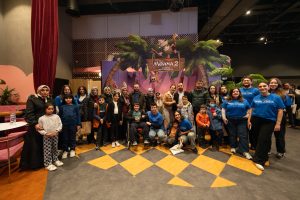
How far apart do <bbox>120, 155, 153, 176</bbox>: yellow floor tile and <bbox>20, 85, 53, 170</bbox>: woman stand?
4.70 ft

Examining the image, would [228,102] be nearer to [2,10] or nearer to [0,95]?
[0,95]

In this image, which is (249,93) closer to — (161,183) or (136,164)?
(161,183)

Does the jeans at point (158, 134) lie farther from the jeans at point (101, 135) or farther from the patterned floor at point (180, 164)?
the jeans at point (101, 135)

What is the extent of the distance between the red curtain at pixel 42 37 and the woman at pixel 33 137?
17.9 inches

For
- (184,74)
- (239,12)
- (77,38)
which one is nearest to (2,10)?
(77,38)

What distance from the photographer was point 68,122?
10.5ft

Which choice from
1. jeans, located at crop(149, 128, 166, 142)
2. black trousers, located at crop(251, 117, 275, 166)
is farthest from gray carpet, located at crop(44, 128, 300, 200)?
jeans, located at crop(149, 128, 166, 142)

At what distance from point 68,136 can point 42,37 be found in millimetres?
1969

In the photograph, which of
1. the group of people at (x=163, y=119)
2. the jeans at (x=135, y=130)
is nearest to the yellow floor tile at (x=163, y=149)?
the group of people at (x=163, y=119)

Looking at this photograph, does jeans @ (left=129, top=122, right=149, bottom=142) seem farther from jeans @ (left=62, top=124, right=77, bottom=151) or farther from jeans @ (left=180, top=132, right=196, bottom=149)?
jeans @ (left=62, top=124, right=77, bottom=151)

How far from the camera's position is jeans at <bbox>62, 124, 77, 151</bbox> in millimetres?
3230

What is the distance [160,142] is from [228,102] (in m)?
1.76

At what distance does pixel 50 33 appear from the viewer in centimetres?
315

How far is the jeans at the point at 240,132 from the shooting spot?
3195mm
